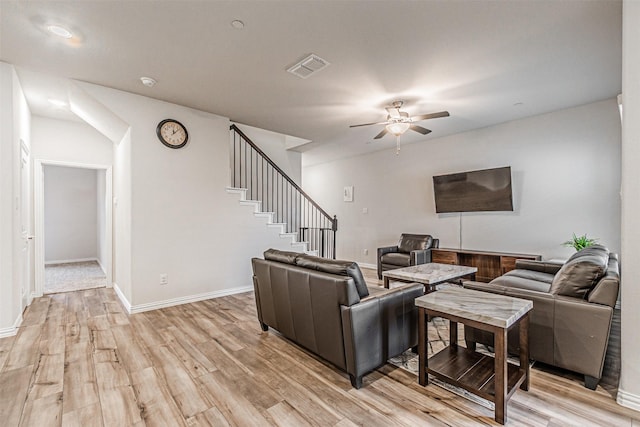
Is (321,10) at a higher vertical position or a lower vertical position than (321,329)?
higher

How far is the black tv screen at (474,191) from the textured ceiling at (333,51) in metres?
1.09

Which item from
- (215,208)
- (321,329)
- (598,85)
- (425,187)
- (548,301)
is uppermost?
(598,85)

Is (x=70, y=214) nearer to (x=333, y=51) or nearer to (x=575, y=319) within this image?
(x=333, y=51)

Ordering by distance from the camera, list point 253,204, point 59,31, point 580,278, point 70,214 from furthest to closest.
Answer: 1. point 70,214
2. point 253,204
3. point 59,31
4. point 580,278

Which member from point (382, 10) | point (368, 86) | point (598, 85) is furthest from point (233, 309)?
point (598, 85)

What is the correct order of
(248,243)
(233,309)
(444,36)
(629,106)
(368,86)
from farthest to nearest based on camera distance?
(248,243) < (233,309) < (368,86) < (444,36) < (629,106)

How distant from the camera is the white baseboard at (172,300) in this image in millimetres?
3814

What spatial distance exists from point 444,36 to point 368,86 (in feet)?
3.56

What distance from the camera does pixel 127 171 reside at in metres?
3.97

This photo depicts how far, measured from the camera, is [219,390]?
2.12 m

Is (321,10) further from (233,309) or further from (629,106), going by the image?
(233,309)

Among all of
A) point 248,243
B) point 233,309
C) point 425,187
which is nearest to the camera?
point 233,309

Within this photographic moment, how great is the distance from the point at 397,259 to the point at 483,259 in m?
1.37

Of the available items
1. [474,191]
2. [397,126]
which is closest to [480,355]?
[397,126]
